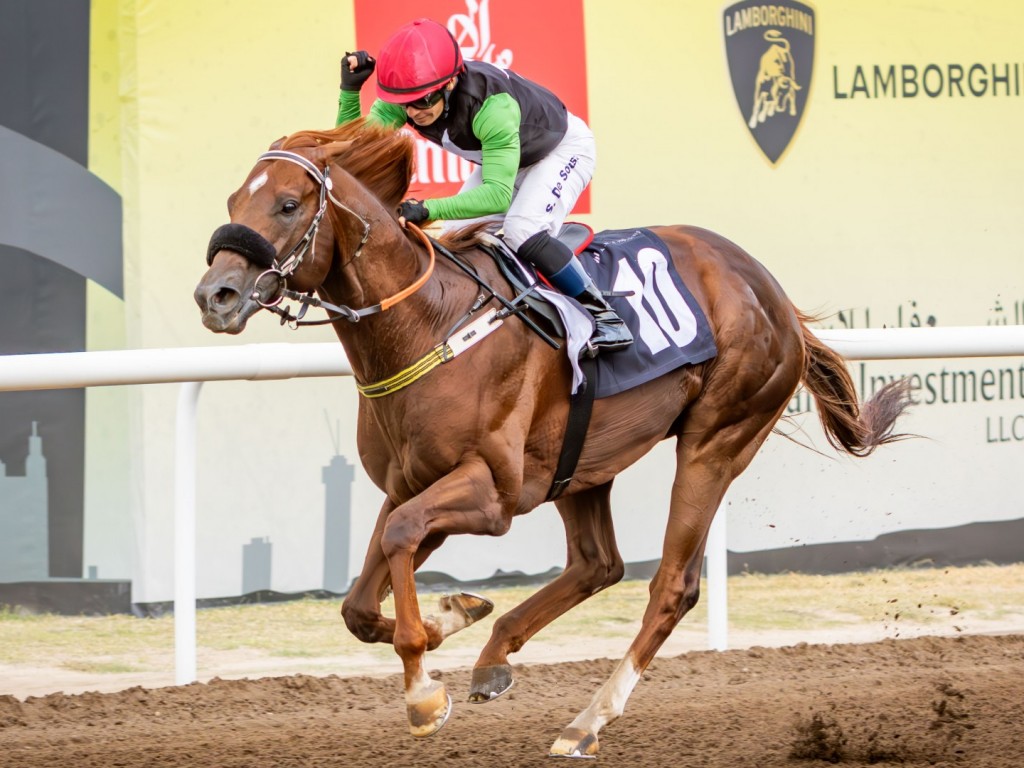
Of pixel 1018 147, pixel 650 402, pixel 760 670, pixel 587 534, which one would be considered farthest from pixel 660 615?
pixel 1018 147

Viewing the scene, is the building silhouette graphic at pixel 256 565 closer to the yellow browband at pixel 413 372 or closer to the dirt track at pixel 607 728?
the dirt track at pixel 607 728

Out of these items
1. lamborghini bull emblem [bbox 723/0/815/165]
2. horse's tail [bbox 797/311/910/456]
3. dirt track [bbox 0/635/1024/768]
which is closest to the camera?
dirt track [bbox 0/635/1024/768]

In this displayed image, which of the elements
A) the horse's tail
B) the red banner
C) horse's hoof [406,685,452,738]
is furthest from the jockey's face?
the red banner

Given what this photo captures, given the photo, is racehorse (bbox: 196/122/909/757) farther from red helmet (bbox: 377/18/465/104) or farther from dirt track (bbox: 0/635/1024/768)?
dirt track (bbox: 0/635/1024/768)

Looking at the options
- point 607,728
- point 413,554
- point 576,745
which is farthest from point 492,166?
point 607,728

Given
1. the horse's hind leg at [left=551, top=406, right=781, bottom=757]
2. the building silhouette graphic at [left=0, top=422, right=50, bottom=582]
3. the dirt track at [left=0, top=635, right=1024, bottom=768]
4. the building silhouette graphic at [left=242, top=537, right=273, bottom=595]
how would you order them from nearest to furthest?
1. the dirt track at [left=0, top=635, right=1024, bottom=768]
2. the horse's hind leg at [left=551, top=406, right=781, bottom=757]
3. the building silhouette graphic at [left=0, top=422, right=50, bottom=582]
4. the building silhouette graphic at [left=242, top=537, right=273, bottom=595]

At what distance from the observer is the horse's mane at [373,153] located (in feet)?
11.8

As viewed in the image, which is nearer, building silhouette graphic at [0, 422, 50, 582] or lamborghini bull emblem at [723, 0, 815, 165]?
building silhouette graphic at [0, 422, 50, 582]

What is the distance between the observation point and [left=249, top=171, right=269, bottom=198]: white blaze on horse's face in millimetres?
3363

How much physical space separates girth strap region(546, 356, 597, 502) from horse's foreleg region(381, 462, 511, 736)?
0.47 m

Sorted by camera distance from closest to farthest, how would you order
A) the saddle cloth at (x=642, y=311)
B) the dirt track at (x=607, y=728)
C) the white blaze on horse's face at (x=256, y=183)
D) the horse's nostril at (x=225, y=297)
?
the horse's nostril at (x=225, y=297) < the white blaze on horse's face at (x=256, y=183) < the dirt track at (x=607, y=728) < the saddle cloth at (x=642, y=311)

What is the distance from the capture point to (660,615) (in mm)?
4262

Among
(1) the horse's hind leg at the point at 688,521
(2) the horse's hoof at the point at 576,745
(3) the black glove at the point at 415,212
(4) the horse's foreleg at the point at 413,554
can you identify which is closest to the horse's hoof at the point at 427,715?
(4) the horse's foreleg at the point at 413,554

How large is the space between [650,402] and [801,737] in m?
1.05
